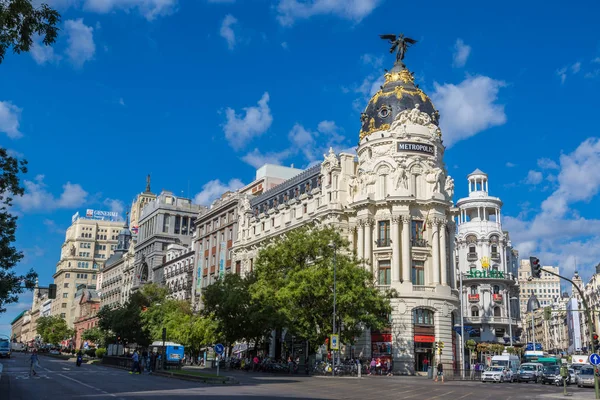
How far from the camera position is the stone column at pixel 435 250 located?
63938 mm

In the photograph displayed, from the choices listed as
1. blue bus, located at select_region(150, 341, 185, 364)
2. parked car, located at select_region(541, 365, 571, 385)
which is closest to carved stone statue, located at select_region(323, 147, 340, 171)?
blue bus, located at select_region(150, 341, 185, 364)

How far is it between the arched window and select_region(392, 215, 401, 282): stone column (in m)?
3.82

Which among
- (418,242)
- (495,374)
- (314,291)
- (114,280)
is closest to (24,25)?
(314,291)

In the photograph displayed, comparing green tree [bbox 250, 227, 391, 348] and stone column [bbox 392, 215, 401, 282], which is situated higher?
stone column [bbox 392, 215, 401, 282]

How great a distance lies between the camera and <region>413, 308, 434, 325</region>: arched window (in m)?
62.3

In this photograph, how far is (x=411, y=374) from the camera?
59.6 m

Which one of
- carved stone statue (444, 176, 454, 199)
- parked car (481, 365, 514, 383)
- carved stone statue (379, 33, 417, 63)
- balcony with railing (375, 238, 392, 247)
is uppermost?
carved stone statue (379, 33, 417, 63)

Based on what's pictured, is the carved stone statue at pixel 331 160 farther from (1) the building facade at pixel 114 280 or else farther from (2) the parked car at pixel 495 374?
(1) the building facade at pixel 114 280

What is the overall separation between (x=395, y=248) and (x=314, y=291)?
15.1m

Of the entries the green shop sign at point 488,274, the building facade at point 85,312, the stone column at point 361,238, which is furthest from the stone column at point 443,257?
the building facade at point 85,312

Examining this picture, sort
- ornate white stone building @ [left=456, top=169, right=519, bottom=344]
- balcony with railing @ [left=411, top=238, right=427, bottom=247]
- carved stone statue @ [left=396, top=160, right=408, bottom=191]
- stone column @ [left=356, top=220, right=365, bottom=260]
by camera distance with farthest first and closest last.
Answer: ornate white stone building @ [left=456, top=169, right=519, bottom=344] < stone column @ [left=356, top=220, right=365, bottom=260] < carved stone statue @ [left=396, top=160, right=408, bottom=191] < balcony with railing @ [left=411, top=238, right=427, bottom=247]

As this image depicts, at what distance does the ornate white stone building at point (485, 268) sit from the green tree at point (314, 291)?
49.1 m

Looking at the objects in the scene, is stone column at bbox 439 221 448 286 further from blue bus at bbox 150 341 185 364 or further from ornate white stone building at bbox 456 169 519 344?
ornate white stone building at bbox 456 169 519 344

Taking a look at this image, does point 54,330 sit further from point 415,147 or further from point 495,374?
point 495,374
